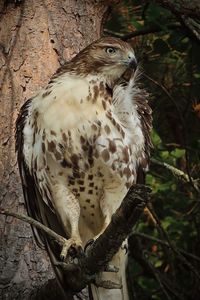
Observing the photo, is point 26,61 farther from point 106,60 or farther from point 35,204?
point 35,204

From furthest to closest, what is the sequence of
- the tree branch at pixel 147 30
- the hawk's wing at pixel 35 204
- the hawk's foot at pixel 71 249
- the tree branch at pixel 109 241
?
1. the tree branch at pixel 147 30
2. the hawk's wing at pixel 35 204
3. the hawk's foot at pixel 71 249
4. the tree branch at pixel 109 241

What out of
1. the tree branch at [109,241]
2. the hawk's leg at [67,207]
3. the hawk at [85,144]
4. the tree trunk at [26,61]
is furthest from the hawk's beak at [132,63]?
the tree branch at [109,241]

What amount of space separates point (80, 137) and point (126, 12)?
1.84 metres

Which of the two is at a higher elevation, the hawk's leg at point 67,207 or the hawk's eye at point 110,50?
the hawk's eye at point 110,50

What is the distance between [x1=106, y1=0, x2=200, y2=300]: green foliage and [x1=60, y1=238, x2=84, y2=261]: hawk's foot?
1.28 m

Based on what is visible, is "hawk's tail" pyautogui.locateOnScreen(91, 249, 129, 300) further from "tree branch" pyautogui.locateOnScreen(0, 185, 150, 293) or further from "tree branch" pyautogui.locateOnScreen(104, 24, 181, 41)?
"tree branch" pyautogui.locateOnScreen(104, 24, 181, 41)

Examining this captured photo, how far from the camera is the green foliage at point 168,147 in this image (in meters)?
4.95

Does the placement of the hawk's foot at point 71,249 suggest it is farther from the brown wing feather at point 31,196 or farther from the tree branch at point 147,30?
the tree branch at point 147,30

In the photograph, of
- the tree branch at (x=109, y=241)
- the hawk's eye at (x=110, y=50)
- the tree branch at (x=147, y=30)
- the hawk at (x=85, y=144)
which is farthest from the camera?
the tree branch at (x=147, y=30)

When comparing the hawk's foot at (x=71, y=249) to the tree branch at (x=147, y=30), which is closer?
the hawk's foot at (x=71, y=249)

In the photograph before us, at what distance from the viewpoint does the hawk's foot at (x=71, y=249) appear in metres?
3.31

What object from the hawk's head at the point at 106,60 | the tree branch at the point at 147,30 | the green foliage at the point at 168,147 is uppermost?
the hawk's head at the point at 106,60

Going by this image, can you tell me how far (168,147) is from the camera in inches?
209

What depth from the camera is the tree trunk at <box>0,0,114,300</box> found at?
387 centimetres
